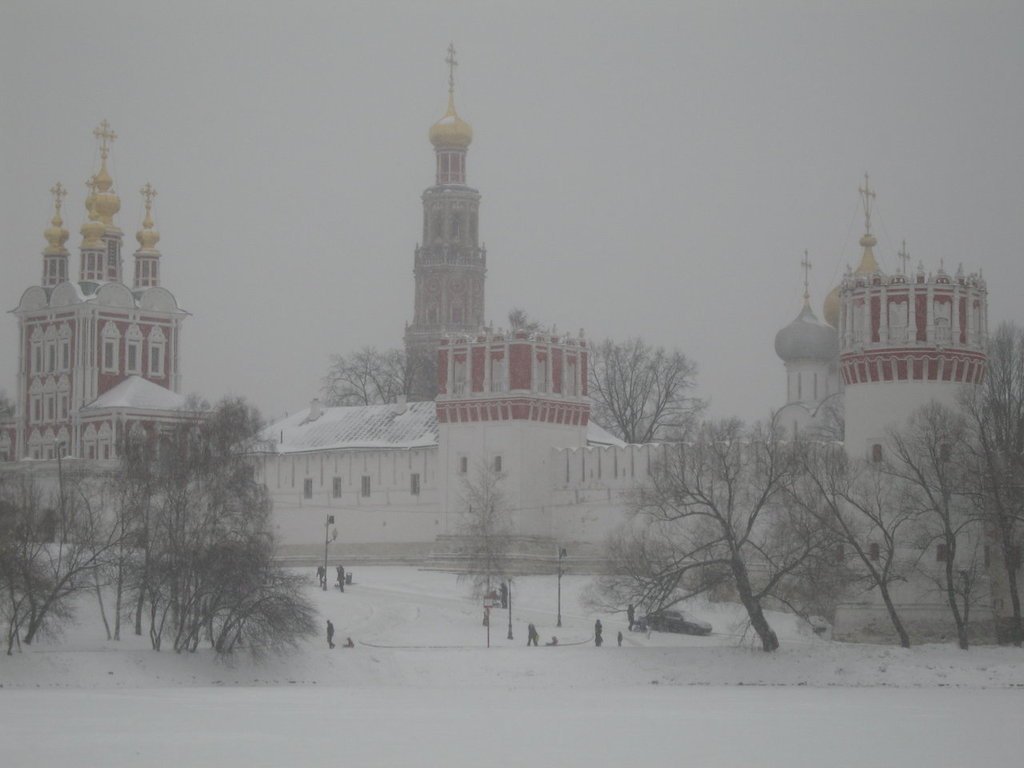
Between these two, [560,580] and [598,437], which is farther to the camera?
[598,437]

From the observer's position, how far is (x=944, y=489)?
6525 cm

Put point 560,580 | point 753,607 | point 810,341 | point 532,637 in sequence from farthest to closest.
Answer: point 810,341 < point 560,580 < point 532,637 < point 753,607

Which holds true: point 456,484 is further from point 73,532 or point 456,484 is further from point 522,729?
point 522,729

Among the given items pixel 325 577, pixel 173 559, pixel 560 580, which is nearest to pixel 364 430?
pixel 325 577

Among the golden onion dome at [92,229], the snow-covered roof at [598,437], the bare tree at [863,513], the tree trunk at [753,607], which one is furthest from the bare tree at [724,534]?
the golden onion dome at [92,229]

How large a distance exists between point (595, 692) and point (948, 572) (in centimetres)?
1122

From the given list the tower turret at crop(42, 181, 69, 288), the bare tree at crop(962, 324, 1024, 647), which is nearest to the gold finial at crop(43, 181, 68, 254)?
the tower turret at crop(42, 181, 69, 288)

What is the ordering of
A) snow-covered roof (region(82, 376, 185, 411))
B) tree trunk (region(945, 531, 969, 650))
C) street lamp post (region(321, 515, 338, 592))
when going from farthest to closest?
snow-covered roof (region(82, 376, 185, 411)), street lamp post (region(321, 515, 338, 592)), tree trunk (region(945, 531, 969, 650))

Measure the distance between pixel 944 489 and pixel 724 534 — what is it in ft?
18.5

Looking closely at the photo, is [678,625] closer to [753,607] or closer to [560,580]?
[753,607]

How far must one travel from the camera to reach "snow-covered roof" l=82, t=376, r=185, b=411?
92.8 meters

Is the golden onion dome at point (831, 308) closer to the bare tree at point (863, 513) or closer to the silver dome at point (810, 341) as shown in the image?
the silver dome at point (810, 341)

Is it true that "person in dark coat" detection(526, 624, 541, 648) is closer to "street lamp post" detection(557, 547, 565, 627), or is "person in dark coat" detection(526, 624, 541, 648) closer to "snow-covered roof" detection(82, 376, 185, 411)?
"street lamp post" detection(557, 547, 565, 627)

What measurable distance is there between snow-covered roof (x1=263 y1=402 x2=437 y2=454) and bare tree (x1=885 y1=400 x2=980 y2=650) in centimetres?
2073
